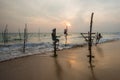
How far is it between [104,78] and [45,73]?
10.6ft

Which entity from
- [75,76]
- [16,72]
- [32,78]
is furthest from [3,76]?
[75,76]

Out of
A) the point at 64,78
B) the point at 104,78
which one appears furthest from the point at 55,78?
the point at 104,78

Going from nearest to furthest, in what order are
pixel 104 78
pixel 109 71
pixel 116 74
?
pixel 104 78
pixel 116 74
pixel 109 71

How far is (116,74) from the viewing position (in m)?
8.78

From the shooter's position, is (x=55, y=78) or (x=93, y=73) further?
(x=93, y=73)

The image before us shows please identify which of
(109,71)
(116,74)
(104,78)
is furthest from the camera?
(109,71)

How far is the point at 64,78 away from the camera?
8.27m

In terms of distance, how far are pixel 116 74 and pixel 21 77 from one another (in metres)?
5.02

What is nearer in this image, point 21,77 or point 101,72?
point 21,77

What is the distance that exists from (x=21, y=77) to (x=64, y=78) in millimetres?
2238

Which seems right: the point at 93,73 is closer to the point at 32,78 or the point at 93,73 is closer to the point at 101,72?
the point at 101,72

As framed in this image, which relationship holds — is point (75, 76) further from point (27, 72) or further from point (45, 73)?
point (27, 72)

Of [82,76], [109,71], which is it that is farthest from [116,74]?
[82,76]

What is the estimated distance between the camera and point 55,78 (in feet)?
27.3
